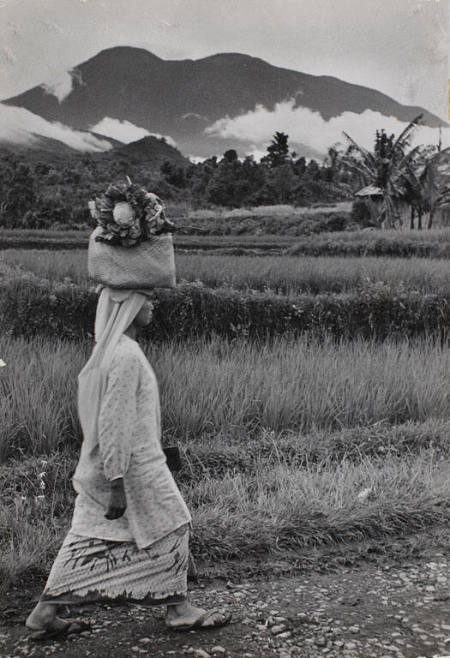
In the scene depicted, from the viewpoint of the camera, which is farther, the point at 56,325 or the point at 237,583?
the point at 56,325

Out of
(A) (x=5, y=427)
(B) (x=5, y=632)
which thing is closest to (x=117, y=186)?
(B) (x=5, y=632)

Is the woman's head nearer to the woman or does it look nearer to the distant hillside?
the woman

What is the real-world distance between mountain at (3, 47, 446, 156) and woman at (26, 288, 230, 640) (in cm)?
272

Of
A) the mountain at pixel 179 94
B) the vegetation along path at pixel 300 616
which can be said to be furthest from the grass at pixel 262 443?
the mountain at pixel 179 94

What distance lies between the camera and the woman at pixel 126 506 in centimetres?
254

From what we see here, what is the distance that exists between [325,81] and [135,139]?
147 centimetres

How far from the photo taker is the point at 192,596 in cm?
307

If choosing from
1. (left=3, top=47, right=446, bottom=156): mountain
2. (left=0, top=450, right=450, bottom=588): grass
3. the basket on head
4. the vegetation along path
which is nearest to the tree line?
(left=3, top=47, right=446, bottom=156): mountain

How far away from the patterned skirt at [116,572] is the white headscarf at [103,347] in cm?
34

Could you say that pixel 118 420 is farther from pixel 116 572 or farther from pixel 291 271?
pixel 291 271

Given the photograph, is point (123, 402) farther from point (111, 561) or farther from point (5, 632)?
point (5, 632)

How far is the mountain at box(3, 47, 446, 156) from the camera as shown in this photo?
4.91m

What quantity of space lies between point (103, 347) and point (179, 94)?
3088 mm

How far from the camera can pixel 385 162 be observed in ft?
20.6
